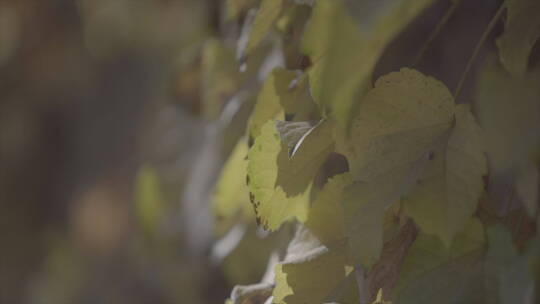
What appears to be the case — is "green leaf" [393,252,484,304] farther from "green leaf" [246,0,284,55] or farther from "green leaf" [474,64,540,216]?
"green leaf" [246,0,284,55]

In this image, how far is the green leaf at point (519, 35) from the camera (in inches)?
16.9

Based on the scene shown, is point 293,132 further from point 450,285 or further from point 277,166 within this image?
point 450,285

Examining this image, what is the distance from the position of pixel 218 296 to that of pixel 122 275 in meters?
0.44

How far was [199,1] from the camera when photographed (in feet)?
5.72

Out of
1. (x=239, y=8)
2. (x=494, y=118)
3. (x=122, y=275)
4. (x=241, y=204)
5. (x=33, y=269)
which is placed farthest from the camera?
(x=33, y=269)

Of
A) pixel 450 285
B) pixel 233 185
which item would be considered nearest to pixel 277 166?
pixel 450 285

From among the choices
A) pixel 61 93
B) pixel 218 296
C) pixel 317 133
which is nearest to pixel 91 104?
pixel 61 93

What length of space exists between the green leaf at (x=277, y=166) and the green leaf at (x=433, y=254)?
0.09 m

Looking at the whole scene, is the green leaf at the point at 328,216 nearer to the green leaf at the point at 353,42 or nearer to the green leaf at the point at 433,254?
the green leaf at the point at 433,254

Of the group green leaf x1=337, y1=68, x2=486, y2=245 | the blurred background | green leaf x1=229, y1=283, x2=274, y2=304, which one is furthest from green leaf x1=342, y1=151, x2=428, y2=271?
the blurred background

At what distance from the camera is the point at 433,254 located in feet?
1.45

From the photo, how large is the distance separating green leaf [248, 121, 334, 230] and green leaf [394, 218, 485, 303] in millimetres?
94

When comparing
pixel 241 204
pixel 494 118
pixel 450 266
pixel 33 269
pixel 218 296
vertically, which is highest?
pixel 494 118

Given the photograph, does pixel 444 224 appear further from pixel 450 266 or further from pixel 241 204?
pixel 241 204
